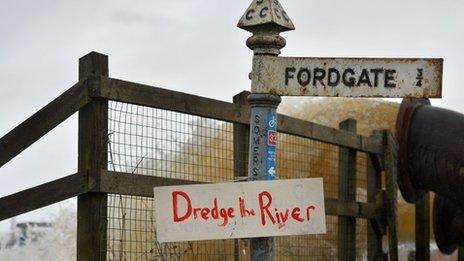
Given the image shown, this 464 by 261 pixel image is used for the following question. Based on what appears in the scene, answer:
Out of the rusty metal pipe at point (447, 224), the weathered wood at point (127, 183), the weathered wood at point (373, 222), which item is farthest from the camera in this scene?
the rusty metal pipe at point (447, 224)

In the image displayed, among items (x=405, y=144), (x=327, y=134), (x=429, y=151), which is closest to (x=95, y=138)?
(x=327, y=134)

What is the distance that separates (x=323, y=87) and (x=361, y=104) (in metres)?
11.1

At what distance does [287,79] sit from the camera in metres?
4.25

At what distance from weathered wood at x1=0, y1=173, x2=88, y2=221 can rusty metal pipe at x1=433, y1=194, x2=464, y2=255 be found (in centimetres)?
512

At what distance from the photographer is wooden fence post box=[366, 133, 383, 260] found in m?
8.85

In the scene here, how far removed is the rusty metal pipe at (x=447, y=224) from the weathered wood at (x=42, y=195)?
5.12m

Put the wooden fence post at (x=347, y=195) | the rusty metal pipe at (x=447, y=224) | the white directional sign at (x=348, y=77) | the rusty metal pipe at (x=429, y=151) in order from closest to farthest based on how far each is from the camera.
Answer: the white directional sign at (x=348, y=77) → the wooden fence post at (x=347, y=195) → the rusty metal pipe at (x=429, y=151) → the rusty metal pipe at (x=447, y=224)

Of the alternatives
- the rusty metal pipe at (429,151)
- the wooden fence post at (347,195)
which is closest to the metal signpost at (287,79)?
the wooden fence post at (347,195)

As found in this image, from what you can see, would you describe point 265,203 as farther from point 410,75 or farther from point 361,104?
point 361,104

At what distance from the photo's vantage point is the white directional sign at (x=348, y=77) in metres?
4.25

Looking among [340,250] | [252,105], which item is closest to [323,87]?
[252,105]

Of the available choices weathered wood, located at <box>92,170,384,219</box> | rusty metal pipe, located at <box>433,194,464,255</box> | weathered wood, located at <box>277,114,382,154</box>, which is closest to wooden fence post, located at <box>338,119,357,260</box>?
weathered wood, located at <box>277,114,382,154</box>

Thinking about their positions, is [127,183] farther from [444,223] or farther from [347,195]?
[444,223]

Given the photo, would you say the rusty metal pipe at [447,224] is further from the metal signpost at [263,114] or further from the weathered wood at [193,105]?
the metal signpost at [263,114]
